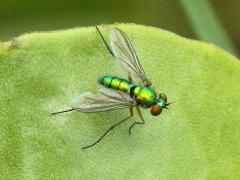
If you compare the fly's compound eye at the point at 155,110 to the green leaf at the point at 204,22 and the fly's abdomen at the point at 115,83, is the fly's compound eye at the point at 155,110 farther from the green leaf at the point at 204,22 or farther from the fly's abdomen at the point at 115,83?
the green leaf at the point at 204,22

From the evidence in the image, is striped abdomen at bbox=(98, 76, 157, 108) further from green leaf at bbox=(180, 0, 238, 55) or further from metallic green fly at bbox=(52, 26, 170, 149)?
green leaf at bbox=(180, 0, 238, 55)

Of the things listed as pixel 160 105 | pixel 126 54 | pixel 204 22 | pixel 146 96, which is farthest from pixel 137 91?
pixel 204 22

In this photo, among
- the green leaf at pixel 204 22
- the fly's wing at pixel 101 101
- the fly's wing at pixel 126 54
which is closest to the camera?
the fly's wing at pixel 101 101

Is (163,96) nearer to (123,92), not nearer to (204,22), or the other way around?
(123,92)

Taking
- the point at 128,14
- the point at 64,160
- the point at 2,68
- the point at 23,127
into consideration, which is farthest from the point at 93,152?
the point at 128,14

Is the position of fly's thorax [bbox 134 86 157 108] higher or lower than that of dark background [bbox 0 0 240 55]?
lower

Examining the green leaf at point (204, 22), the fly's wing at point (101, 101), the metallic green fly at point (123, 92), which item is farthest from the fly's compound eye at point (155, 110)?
the green leaf at point (204, 22)

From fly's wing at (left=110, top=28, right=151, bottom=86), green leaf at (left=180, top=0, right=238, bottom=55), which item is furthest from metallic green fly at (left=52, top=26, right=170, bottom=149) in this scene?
green leaf at (left=180, top=0, right=238, bottom=55)
